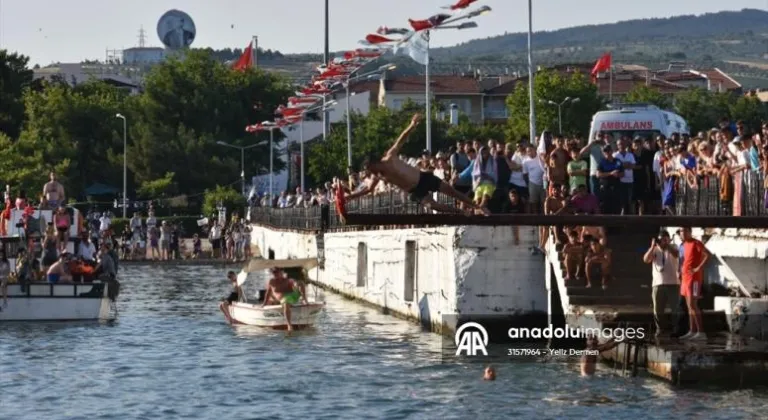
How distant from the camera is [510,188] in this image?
116 feet

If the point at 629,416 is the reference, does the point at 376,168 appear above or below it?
above

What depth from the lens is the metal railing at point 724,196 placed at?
30500 mm

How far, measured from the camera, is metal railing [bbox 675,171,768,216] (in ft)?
100

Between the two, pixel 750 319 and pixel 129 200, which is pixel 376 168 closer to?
pixel 750 319

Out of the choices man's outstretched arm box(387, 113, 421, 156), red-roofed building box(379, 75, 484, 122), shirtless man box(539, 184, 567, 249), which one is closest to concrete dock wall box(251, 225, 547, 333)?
shirtless man box(539, 184, 567, 249)

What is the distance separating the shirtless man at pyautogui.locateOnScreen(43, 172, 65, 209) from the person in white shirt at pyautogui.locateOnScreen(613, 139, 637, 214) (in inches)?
694

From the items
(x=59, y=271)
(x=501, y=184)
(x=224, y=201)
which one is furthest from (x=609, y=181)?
(x=224, y=201)

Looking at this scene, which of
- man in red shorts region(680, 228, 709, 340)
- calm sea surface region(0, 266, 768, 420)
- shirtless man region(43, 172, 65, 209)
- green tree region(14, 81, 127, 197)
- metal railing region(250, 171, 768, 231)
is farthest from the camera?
green tree region(14, 81, 127, 197)

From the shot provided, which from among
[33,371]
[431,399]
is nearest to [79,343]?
[33,371]

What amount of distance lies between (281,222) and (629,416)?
5833 cm

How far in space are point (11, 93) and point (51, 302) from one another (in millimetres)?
92959

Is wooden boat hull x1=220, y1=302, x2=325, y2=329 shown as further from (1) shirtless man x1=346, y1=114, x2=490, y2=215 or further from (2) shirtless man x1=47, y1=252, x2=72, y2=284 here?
(1) shirtless man x1=346, y1=114, x2=490, y2=215

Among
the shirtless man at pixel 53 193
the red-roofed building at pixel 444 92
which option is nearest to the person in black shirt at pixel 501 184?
the shirtless man at pixel 53 193

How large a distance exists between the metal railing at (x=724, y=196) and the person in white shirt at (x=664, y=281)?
1.37 meters
